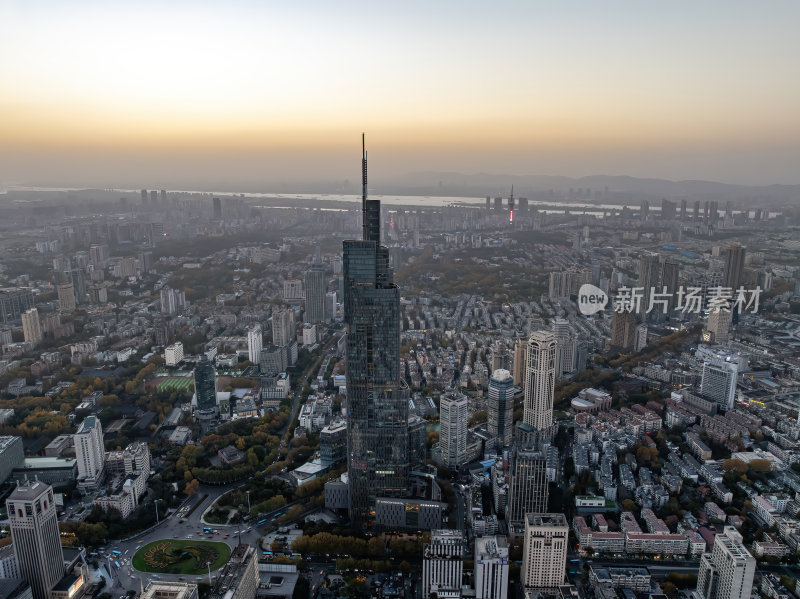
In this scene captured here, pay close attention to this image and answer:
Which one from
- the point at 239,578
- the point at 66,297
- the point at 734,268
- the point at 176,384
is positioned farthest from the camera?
the point at 66,297

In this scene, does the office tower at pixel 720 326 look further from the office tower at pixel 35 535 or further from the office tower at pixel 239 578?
the office tower at pixel 35 535

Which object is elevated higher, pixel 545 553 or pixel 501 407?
pixel 501 407

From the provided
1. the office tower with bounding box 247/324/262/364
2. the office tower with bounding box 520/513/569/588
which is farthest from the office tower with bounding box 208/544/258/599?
the office tower with bounding box 247/324/262/364

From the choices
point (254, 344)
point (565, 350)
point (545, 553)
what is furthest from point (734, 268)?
point (254, 344)

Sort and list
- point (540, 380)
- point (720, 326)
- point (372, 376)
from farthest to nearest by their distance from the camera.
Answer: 1. point (720, 326)
2. point (540, 380)
3. point (372, 376)

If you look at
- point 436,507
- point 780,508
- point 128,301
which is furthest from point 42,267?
point 780,508

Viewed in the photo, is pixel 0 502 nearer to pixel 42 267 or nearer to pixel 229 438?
pixel 229 438

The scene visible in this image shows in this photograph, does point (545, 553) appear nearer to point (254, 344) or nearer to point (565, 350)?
point (565, 350)

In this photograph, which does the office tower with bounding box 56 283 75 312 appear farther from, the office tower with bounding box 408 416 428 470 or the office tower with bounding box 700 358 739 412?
the office tower with bounding box 700 358 739 412
